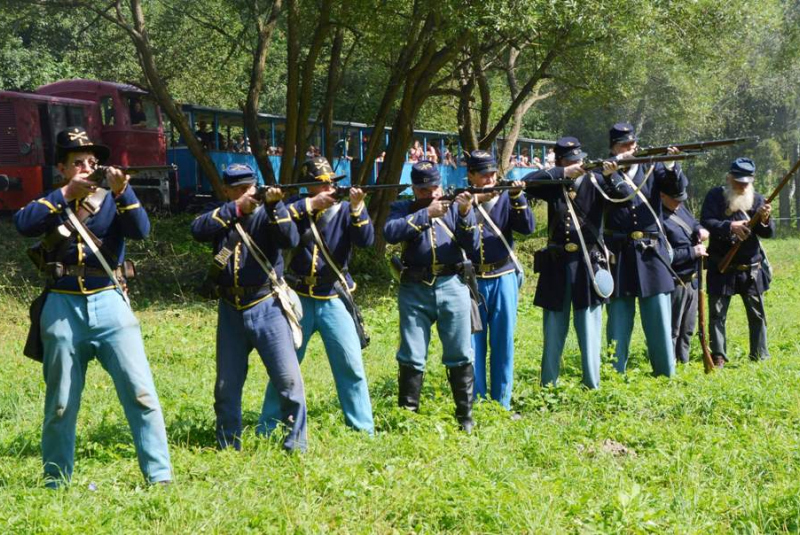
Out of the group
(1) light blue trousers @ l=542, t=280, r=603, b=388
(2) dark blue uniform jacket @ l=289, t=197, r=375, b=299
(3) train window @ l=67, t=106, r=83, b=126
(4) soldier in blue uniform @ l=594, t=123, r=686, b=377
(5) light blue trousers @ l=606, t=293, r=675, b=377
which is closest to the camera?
(2) dark blue uniform jacket @ l=289, t=197, r=375, b=299

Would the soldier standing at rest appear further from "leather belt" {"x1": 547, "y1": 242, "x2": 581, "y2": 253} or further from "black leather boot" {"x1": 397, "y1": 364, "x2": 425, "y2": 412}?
"black leather boot" {"x1": 397, "y1": 364, "x2": 425, "y2": 412}

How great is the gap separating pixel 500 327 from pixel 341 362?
5.14ft

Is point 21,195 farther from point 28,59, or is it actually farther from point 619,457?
point 619,457

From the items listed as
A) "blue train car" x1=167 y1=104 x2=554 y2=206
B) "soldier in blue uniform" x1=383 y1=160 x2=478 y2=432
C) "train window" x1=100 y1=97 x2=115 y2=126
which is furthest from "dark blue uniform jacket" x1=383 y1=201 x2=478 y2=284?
"train window" x1=100 y1=97 x2=115 y2=126

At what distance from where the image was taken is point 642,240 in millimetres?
8305

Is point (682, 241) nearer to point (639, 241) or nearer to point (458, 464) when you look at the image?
point (639, 241)

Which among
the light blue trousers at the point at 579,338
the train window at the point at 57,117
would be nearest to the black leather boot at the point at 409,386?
the light blue trousers at the point at 579,338

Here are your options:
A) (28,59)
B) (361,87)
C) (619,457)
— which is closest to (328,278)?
(619,457)

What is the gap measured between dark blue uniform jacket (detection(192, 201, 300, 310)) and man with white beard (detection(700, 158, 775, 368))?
5.16 metres

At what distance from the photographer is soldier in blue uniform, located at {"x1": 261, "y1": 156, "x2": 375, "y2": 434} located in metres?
6.83

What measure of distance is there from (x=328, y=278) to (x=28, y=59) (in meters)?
32.0

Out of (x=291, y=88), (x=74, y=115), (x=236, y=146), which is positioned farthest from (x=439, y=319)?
(x=236, y=146)

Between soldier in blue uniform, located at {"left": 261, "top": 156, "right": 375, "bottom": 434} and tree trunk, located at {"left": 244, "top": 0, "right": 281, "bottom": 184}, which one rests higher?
tree trunk, located at {"left": 244, "top": 0, "right": 281, "bottom": 184}

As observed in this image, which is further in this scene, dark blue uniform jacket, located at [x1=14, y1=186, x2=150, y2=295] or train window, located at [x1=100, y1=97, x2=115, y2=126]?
train window, located at [x1=100, y1=97, x2=115, y2=126]
